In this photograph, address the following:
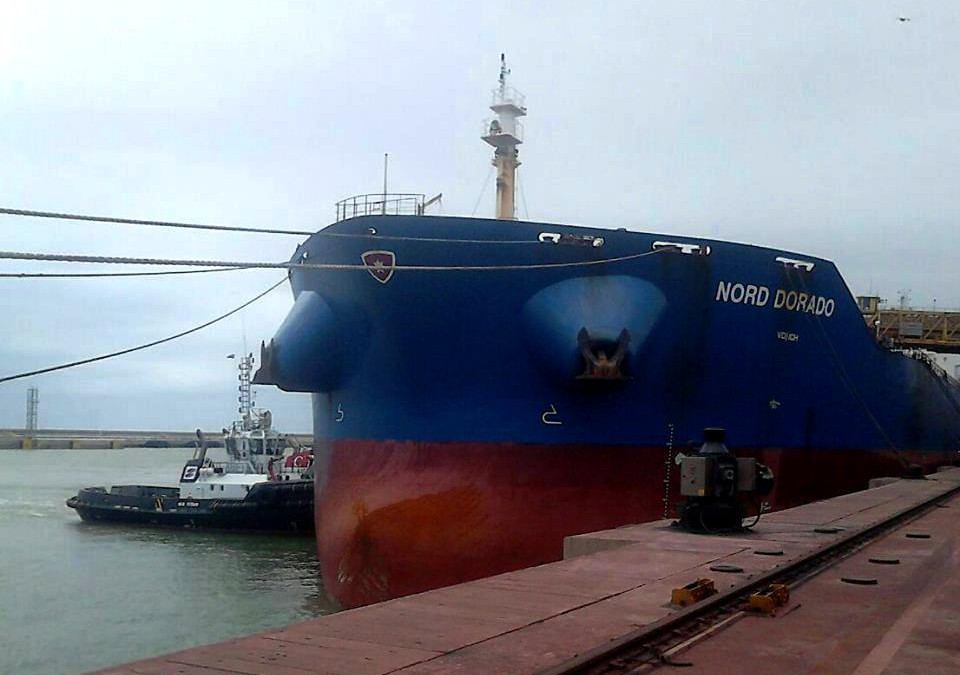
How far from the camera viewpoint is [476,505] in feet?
39.8

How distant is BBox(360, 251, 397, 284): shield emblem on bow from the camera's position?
41.1 ft

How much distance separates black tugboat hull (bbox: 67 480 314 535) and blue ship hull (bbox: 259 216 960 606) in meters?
11.3

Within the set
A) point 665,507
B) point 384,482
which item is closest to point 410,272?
point 384,482

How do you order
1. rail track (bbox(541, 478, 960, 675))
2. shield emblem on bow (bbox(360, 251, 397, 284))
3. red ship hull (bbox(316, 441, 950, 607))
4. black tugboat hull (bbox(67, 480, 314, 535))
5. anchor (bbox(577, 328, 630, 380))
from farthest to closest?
black tugboat hull (bbox(67, 480, 314, 535)), shield emblem on bow (bbox(360, 251, 397, 284)), red ship hull (bbox(316, 441, 950, 607)), anchor (bbox(577, 328, 630, 380)), rail track (bbox(541, 478, 960, 675))

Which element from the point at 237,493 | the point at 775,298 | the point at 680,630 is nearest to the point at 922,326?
the point at 775,298

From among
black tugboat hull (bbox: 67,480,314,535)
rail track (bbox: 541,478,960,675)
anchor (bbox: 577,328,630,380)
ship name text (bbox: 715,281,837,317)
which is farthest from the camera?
black tugboat hull (bbox: 67,480,314,535)

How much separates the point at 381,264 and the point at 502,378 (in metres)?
2.15

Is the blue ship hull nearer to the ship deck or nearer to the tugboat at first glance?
the ship deck

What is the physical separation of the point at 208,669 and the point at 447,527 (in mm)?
8424

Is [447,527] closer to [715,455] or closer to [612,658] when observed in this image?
[715,455]

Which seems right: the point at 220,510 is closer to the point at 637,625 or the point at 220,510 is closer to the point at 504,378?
the point at 504,378

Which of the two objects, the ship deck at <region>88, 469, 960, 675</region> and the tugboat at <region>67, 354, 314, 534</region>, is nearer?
the ship deck at <region>88, 469, 960, 675</region>

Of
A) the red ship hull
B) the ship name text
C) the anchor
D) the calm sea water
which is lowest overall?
the calm sea water

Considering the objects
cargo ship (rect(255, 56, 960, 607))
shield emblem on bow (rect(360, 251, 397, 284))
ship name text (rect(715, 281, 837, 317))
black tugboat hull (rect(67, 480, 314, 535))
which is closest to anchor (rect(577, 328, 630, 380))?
cargo ship (rect(255, 56, 960, 607))
